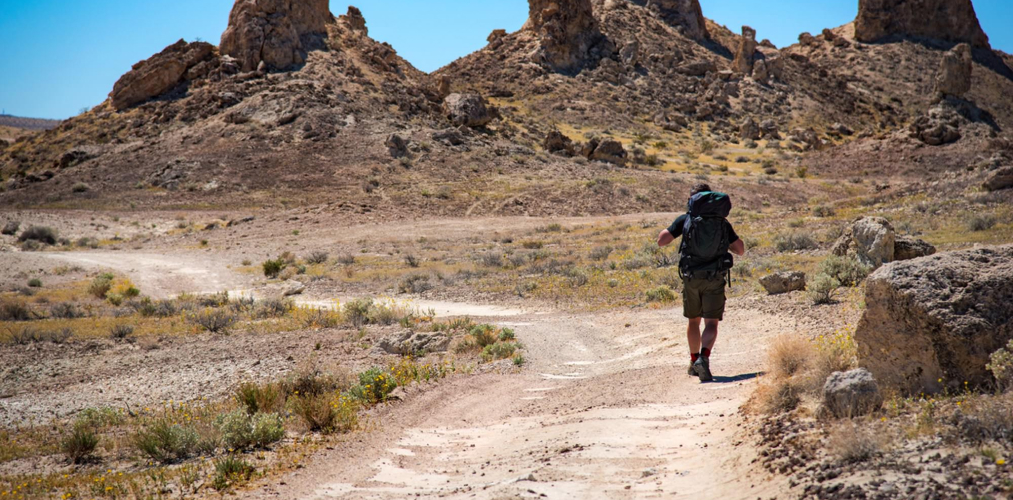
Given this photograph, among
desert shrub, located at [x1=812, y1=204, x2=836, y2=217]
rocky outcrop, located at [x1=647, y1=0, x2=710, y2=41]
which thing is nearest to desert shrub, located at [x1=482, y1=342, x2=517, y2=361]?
desert shrub, located at [x1=812, y1=204, x2=836, y2=217]

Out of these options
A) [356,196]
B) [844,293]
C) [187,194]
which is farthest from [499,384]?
[187,194]

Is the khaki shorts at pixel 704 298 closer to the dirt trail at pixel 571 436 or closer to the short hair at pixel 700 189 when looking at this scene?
the dirt trail at pixel 571 436

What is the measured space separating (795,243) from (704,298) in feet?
45.4

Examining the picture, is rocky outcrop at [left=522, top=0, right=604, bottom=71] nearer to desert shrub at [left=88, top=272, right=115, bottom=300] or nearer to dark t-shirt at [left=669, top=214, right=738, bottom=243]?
desert shrub at [left=88, top=272, right=115, bottom=300]

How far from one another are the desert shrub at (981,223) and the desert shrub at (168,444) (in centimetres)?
1895

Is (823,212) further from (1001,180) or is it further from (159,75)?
(159,75)

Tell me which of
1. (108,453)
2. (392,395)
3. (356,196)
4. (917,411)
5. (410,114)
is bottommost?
(108,453)

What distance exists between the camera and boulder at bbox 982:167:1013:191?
23219 millimetres

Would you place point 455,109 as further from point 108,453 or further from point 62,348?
point 108,453

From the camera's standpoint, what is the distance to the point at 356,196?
37.9 meters

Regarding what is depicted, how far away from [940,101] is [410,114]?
41.6 meters

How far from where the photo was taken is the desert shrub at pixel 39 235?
30125 mm

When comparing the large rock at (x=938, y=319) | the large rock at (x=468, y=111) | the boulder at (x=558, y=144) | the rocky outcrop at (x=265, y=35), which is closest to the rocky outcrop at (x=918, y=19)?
the boulder at (x=558, y=144)

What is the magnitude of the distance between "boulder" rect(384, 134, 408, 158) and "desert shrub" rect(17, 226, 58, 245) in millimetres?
19039
